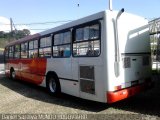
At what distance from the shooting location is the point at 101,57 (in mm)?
6785

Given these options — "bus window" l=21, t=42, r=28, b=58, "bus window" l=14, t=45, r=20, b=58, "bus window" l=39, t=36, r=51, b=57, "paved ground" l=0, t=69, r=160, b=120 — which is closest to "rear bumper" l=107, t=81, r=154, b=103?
"paved ground" l=0, t=69, r=160, b=120

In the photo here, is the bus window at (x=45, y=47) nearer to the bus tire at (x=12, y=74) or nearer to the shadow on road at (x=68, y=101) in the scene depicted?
the shadow on road at (x=68, y=101)

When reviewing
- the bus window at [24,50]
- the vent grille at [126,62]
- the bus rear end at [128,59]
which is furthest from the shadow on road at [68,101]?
the bus window at [24,50]

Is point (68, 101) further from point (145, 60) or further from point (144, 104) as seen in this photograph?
point (145, 60)

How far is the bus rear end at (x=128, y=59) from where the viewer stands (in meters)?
6.71

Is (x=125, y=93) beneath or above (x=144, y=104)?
above

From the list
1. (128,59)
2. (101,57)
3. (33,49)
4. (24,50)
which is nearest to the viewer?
(101,57)

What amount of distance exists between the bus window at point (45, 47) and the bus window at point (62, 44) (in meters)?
0.52

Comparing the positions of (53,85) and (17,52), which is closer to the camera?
(53,85)

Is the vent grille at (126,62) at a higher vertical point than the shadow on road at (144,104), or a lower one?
higher

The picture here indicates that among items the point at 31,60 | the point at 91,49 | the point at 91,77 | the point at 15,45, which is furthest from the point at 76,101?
the point at 15,45

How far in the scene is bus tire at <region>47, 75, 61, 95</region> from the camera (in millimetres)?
9259

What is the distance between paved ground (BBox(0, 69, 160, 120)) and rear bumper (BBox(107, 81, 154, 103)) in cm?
42

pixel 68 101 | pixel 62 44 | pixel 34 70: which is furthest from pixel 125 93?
pixel 34 70
